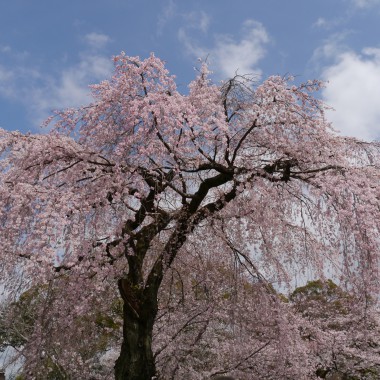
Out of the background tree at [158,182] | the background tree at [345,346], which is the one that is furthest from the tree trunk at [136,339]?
the background tree at [345,346]

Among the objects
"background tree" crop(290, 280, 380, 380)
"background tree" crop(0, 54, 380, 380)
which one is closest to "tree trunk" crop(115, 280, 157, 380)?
"background tree" crop(0, 54, 380, 380)

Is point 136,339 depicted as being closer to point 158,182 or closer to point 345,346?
point 158,182

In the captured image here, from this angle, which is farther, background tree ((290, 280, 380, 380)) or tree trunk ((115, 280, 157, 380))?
background tree ((290, 280, 380, 380))

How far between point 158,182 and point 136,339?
90.2 inches

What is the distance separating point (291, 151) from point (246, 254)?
6.76ft

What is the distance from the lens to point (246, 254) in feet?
25.3

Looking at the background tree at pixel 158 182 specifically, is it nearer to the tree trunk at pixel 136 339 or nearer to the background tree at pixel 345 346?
the tree trunk at pixel 136 339

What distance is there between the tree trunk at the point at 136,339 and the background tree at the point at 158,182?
0.05ft

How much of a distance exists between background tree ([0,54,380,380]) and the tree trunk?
0.05 ft

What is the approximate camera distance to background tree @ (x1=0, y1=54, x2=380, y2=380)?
567 centimetres

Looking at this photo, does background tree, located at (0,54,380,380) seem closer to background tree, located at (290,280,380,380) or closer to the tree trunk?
the tree trunk

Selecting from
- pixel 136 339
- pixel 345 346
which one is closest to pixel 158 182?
pixel 136 339

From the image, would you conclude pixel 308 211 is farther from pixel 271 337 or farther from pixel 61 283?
pixel 61 283

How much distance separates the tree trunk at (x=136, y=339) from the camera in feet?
21.0
